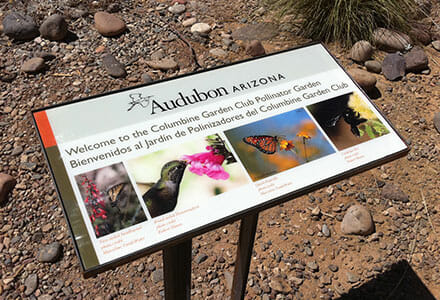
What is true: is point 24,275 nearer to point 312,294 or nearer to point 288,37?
point 312,294

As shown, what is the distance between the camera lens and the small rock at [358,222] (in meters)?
2.28

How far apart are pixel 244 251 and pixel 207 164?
476 mm

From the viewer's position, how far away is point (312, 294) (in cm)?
209

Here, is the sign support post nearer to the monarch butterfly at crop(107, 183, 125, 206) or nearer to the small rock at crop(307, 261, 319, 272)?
the monarch butterfly at crop(107, 183, 125, 206)

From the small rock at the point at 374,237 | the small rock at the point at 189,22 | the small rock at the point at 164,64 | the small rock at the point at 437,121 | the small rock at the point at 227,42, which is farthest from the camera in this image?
the small rock at the point at 189,22

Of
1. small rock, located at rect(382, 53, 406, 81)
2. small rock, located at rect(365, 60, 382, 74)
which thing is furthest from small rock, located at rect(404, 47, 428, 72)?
small rock, located at rect(365, 60, 382, 74)

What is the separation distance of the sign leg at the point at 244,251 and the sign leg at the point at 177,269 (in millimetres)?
213

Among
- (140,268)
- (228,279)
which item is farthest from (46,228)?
(228,279)

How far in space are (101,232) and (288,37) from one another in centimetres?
251

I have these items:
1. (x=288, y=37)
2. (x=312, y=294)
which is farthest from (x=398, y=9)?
(x=312, y=294)

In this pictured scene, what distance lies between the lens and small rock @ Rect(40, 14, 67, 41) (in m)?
2.98

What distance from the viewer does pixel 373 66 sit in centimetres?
306

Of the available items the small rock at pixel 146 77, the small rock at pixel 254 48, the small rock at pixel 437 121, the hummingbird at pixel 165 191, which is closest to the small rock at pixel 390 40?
the small rock at pixel 437 121

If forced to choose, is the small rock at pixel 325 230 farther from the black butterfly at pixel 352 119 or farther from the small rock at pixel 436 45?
the small rock at pixel 436 45
